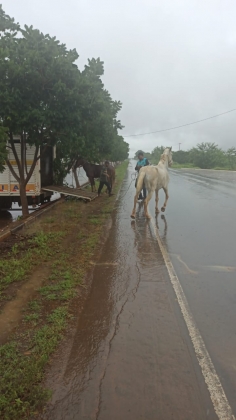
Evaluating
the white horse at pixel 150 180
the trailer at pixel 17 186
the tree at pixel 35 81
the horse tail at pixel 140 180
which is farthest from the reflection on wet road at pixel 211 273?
the trailer at pixel 17 186

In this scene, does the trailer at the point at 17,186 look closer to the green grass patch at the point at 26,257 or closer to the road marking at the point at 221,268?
the green grass patch at the point at 26,257

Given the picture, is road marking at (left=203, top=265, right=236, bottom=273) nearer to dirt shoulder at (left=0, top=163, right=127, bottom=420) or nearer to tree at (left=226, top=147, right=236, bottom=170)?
dirt shoulder at (left=0, top=163, right=127, bottom=420)

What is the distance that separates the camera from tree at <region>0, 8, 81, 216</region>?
859cm

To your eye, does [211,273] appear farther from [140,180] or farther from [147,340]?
[140,180]

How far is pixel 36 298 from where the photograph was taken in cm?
446

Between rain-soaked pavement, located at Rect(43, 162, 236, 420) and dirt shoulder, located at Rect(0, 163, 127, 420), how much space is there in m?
0.18

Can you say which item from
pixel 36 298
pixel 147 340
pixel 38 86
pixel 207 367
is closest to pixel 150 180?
pixel 38 86

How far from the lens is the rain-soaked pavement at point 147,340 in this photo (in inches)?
101

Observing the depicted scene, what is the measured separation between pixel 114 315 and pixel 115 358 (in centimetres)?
88

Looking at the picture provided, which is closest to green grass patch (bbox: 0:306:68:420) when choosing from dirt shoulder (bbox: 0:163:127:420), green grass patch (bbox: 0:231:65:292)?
dirt shoulder (bbox: 0:163:127:420)

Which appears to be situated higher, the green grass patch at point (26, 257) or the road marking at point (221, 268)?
the green grass patch at point (26, 257)

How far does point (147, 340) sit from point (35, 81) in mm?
7612

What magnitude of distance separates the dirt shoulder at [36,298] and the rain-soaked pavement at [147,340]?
0.60ft

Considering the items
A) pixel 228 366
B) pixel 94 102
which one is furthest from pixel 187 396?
pixel 94 102
